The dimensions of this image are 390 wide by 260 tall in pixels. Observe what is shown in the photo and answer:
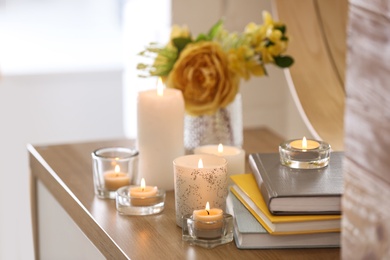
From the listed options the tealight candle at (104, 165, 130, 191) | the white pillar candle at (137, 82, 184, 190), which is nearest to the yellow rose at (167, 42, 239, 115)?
the white pillar candle at (137, 82, 184, 190)

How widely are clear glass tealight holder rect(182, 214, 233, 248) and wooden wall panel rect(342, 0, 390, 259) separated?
29 centimetres

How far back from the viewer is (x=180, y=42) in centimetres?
146

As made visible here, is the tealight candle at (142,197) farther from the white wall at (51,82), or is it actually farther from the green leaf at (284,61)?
the white wall at (51,82)

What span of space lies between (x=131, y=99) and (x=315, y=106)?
1.39 metres

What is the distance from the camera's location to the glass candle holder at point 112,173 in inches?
50.0

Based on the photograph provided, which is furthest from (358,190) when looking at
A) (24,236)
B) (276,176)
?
(24,236)

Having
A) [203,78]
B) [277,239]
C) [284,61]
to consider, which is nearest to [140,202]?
[277,239]

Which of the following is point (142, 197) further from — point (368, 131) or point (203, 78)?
point (368, 131)

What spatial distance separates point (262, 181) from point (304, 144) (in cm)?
11

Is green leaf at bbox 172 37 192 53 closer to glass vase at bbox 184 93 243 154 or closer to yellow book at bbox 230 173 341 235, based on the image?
glass vase at bbox 184 93 243 154

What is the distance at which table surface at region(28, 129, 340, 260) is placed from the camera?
3.36 ft

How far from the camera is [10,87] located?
2.81 m

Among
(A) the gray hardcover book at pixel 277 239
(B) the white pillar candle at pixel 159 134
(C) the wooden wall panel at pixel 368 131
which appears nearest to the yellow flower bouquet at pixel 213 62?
(B) the white pillar candle at pixel 159 134

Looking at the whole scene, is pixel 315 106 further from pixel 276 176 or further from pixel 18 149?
pixel 18 149
